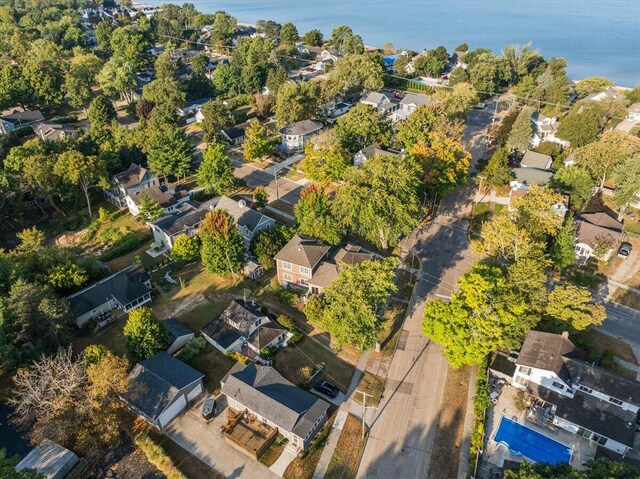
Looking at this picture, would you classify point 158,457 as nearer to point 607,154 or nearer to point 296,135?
point 296,135

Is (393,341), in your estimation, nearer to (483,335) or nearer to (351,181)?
(483,335)

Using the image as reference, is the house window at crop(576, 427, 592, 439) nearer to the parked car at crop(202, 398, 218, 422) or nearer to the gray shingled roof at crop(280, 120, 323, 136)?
the parked car at crop(202, 398, 218, 422)

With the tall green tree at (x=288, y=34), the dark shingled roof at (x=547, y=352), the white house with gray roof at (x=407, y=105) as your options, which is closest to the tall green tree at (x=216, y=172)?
the white house with gray roof at (x=407, y=105)

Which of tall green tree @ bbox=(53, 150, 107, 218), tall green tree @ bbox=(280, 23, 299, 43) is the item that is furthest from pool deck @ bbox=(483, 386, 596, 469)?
tall green tree @ bbox=(280, 23, 299, 43)

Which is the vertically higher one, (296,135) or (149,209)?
(296,135)

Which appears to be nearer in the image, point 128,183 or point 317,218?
point 317,218

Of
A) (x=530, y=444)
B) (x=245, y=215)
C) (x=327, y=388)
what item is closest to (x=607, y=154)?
(x=530, y=444)

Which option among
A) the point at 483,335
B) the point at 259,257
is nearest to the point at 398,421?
the point at 483,335
